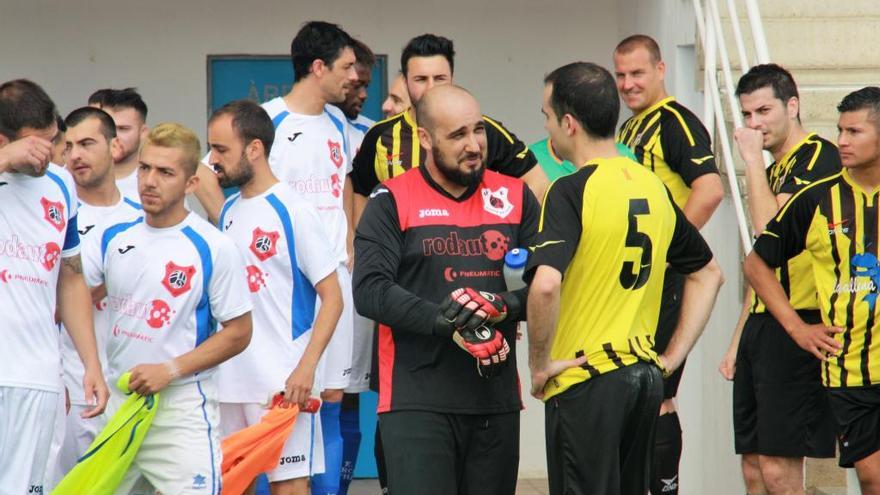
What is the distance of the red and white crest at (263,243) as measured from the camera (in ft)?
21.2

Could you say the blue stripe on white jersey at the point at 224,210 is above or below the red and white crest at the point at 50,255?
above

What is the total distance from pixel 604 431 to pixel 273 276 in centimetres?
193

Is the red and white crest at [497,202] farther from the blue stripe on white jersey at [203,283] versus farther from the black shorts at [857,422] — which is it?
the black shorts at [857,422]

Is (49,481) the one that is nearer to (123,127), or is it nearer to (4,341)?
(4,341)

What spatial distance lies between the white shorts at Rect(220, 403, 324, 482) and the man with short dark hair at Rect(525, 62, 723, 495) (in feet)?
5.06

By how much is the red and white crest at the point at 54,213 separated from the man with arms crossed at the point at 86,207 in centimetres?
78

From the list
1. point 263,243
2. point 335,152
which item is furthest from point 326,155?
point 263,243

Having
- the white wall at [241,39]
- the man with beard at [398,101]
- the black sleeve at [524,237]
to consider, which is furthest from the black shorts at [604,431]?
the white wall at [241,39]

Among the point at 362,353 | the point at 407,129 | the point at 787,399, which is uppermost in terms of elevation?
the point at 407,129

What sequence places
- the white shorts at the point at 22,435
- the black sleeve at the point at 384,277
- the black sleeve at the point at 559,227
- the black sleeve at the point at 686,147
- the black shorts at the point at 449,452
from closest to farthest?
the black sleeve at the point at 559,227, the black sleeve at the point at 384,277, the black shorts at the point at 449,452, the white shorts at the point at 22,435, the black sleeve at the point at 686,147

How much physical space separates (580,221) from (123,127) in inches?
129

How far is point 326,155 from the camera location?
7305mm

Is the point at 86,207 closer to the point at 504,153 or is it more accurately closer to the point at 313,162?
the point at 313,162

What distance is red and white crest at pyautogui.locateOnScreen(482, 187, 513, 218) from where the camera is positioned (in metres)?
5.54
